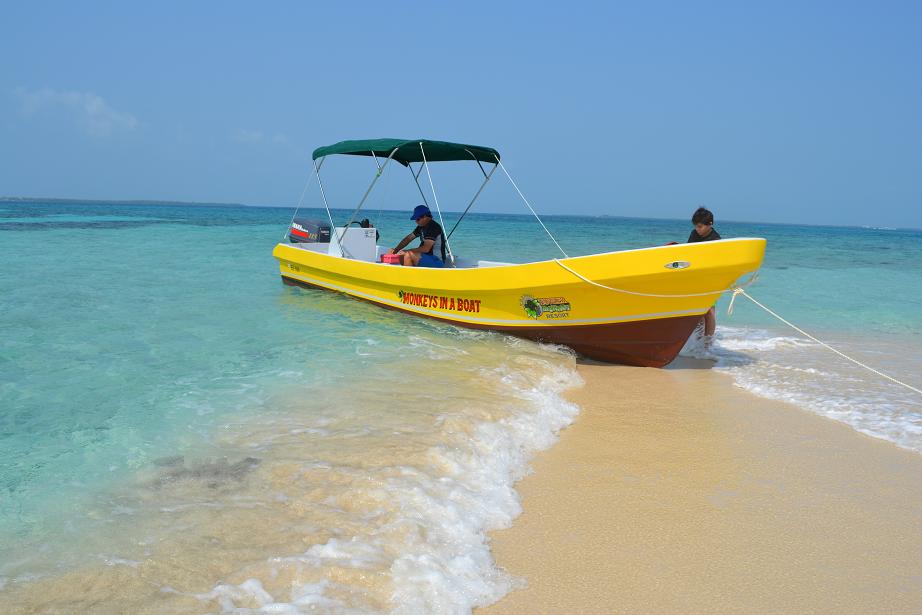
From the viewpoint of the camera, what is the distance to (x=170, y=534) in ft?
10.2

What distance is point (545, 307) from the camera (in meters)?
7.43

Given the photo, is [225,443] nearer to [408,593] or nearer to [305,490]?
[305,490]

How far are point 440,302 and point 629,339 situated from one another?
8.94 feet

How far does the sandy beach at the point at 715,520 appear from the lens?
2.78 meters

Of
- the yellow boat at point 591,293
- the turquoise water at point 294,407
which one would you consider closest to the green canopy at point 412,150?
the yellow boat at point 591,293

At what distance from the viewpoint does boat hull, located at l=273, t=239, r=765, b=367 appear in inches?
248

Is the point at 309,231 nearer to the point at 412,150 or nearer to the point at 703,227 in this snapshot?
the point at 412,150

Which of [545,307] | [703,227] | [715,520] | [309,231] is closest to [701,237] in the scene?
[703,227]

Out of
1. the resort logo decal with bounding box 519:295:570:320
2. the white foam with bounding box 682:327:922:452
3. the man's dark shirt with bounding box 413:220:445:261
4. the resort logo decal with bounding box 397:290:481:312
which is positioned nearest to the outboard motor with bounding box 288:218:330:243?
the man's dark shirt with bounding box 413:220:445:261

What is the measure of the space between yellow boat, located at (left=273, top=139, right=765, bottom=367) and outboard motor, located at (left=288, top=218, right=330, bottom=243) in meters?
3.71

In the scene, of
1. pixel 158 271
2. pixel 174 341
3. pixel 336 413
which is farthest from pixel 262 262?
pixel 336 413

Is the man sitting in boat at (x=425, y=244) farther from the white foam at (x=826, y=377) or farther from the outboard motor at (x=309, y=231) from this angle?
the white foam at (x=826, y=377)

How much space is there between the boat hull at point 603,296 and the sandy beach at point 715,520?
5.15 feet

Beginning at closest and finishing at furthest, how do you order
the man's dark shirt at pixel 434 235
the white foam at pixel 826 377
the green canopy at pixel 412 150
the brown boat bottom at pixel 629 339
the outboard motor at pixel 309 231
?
1. the white foam at pixel 826 377
2. the brown boat bottom at pixel 629 339
3. the green canopy at pixel 412 150
4. the man's dark shirt at pixel 434 235
5. the outboard motor at pixel 309 231
